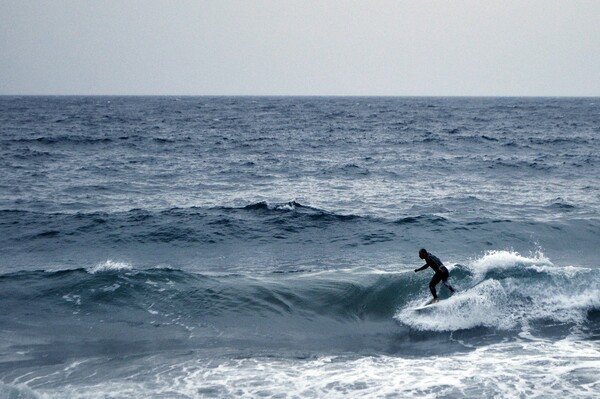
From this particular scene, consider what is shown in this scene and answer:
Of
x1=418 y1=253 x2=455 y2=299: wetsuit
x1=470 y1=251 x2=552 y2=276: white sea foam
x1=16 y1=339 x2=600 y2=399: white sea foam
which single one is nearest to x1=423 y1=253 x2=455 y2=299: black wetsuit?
x1=418 y1=253 x2=455 y2=299: wetsuit

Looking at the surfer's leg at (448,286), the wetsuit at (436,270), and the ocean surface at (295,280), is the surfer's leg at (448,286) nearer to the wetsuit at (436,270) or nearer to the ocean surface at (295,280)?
the wetsuit at (436,270)

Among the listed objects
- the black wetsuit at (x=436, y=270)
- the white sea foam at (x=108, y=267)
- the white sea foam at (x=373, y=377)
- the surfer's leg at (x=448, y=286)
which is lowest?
the white sea foam at (x=373, y=377)

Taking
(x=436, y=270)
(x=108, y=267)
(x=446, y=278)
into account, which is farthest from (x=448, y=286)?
(x=108, y=267)

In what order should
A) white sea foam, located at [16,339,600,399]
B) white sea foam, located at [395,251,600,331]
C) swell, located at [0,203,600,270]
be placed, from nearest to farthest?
white sea foam, located at [16,339,600,399]
white sea foam, located at [395,251,600,331]
swell, located at [0,203,600,270]

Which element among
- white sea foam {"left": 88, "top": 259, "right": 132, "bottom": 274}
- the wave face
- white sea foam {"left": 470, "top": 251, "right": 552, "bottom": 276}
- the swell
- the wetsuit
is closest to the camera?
the wave face

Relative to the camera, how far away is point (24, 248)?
21172 millimetres

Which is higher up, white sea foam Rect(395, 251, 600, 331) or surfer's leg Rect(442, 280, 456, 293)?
surfer's leg Rect(442, 280, 456, 293)

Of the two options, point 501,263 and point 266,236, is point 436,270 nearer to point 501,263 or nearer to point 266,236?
point 501,263

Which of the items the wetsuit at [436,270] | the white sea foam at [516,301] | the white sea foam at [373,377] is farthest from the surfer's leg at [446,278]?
the white sea foam at [373,377]

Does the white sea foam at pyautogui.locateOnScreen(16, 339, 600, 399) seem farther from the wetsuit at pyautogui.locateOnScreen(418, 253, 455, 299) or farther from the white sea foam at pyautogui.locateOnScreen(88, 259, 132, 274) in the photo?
the white sea foam at pyautogui.locateOnScreen(88, 259, 132, 274)

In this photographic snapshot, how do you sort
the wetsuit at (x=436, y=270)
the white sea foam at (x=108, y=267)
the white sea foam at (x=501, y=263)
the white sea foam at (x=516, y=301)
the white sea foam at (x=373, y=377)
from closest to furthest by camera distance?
the white sea foam at (x=373, y=377), the white sea foam at (x=516, y=301), the wetsuit at (x=436, y=270), the white sea foam at (x=501, y=263), the white sea foam at (x=108, y=267)

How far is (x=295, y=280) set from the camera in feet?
59.3

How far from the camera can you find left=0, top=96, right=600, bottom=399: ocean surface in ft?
39.5

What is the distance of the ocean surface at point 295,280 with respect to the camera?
39.5ft
